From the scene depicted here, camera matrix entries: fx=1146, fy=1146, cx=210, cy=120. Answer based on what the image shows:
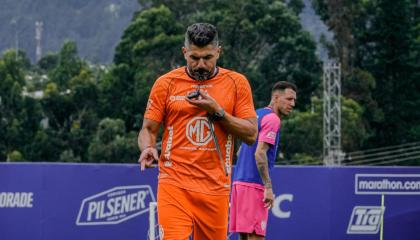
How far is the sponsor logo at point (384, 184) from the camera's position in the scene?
16.0 m

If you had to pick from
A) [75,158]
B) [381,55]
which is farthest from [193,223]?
[381,55]

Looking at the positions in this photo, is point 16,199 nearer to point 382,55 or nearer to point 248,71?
point 248,71

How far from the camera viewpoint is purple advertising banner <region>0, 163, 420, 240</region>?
15.2 metres

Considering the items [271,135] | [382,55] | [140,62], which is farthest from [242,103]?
[382,55]

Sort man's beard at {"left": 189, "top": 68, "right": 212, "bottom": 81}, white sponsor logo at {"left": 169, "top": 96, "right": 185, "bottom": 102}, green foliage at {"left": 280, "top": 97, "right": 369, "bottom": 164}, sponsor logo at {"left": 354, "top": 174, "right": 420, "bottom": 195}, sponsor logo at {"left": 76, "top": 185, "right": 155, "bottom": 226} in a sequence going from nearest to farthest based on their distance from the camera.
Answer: man's beard at {"left": 189, "top": 68, "right": 212, "bottom": 81} → white sponsor logo at {"left": 169, "top": 96, "right": 185, "bottom": 102} → sponsor logo at {"left": 76, "top": 185, "right": 155, "bottom": 226} → sponsor logo at {"left": 354, "top": 174, "right": 420, "bottom": 195} → green foliage at {"left": 280, "top": 97, "right": 369, "bottom": 164}

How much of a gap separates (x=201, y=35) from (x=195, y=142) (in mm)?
751

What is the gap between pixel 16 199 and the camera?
15.2 meters

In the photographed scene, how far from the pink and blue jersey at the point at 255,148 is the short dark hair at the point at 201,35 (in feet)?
11.7

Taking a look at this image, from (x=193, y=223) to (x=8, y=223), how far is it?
25.5ft

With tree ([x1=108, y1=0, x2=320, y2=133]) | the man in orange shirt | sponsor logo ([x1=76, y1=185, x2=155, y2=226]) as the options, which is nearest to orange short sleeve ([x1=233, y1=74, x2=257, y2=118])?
the man in orange shirt

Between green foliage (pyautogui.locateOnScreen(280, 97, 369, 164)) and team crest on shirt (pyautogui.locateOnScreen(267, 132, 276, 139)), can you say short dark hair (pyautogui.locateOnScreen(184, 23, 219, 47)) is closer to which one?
team crest on shirt (pyautogui.locateOnScreen(267, 132, 276, 139))

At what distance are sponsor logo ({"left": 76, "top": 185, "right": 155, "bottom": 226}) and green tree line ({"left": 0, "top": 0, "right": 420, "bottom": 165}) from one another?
40858 millimetres

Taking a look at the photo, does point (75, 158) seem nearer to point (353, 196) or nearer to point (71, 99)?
point (71, 99)

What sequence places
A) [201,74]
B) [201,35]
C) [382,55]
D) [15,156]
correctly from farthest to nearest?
[382,55] → [15,156] → [201,74] → [201,35]
